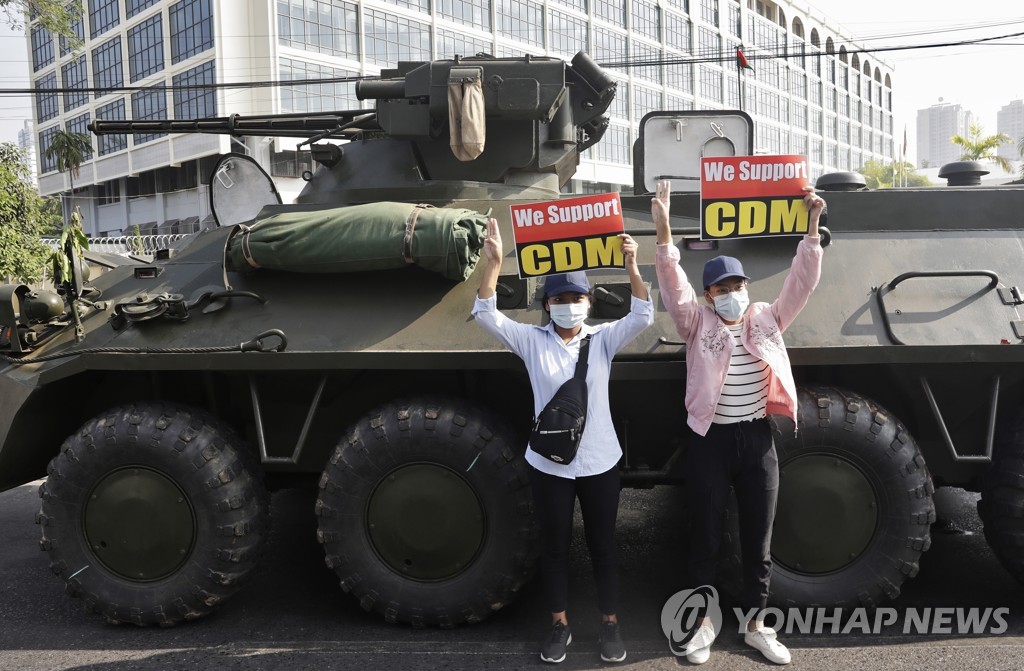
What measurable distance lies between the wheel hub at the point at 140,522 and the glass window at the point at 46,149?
4434cm

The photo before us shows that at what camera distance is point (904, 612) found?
14.4ft

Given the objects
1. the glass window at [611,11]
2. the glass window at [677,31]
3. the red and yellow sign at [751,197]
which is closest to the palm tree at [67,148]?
the glass window at [611,11]

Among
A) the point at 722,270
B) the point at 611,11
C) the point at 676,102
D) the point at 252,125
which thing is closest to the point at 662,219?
the point at 722,270

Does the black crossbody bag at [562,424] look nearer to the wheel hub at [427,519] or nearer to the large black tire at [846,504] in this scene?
the wheel hub at [427,519]

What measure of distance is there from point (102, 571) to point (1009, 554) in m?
4.42

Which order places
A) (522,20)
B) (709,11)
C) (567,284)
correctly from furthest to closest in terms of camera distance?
(709,11) → (522,20) → (567,284)

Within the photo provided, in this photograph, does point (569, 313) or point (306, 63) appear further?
point (306, 63)

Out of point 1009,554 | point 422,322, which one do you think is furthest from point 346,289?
point 1009,554

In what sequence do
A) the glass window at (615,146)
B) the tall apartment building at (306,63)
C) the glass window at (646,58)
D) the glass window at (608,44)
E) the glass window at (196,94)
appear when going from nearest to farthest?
the tall apartment building at (306,63) < the glass window at (196,94) < the glass window at (608,44) < the glass window at (615,146) < the glass window at (646,58)

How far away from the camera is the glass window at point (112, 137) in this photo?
1447 inches

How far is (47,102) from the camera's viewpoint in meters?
43.7

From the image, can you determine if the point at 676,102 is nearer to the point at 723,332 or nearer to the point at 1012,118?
the point at 723,332

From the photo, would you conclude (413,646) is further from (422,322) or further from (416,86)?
(416,86)

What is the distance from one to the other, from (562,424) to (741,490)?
34.5 inches
